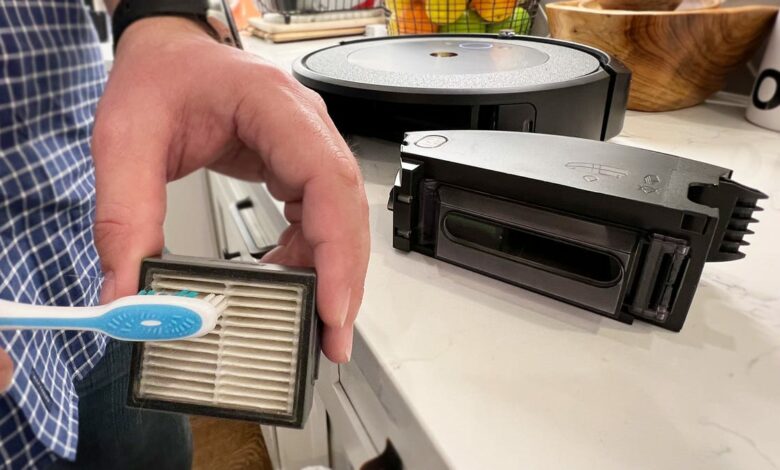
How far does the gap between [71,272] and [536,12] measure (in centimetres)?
88

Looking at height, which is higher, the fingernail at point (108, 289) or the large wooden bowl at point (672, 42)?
the large wooden bowl at point (672, 42)

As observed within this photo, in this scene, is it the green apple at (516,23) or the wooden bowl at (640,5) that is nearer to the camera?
the wooden bowl at (640,5)

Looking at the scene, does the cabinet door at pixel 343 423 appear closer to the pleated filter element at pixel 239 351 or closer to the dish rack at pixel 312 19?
the pleated filter element at pixel 239 351

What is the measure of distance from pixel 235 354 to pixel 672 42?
63 cm

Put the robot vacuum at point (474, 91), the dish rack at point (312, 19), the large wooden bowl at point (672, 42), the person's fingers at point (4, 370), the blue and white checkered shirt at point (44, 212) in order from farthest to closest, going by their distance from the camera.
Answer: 1. the dish rack at point (312, 19)
2. the large wooden bowl at point (672, 42)
3. the robot vacuum at point (474, 91)
4. the blue and white checkered shirt at point (44, 212)
5. the person's fingers at point (4, 370)

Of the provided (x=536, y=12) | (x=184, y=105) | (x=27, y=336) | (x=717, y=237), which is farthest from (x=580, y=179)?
(x=536, y=12)

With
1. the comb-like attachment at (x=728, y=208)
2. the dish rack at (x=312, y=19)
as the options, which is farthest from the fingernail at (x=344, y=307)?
the dish rack at (x=312, y=19)

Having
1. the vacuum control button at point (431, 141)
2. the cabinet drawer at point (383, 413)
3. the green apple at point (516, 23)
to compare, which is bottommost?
the cabinet drawer at point (383, 413)

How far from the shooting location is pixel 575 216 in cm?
33

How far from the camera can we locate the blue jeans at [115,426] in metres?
0.48

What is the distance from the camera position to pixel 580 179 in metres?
0.33

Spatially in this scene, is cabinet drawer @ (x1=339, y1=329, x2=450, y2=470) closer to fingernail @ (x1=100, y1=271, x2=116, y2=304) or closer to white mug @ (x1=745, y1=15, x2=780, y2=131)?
fingernail @ (x1=100, y1=271, x2=116, y2=304)

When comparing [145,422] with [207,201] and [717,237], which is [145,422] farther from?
[207,201]

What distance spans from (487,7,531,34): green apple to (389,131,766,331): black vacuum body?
565 mm
